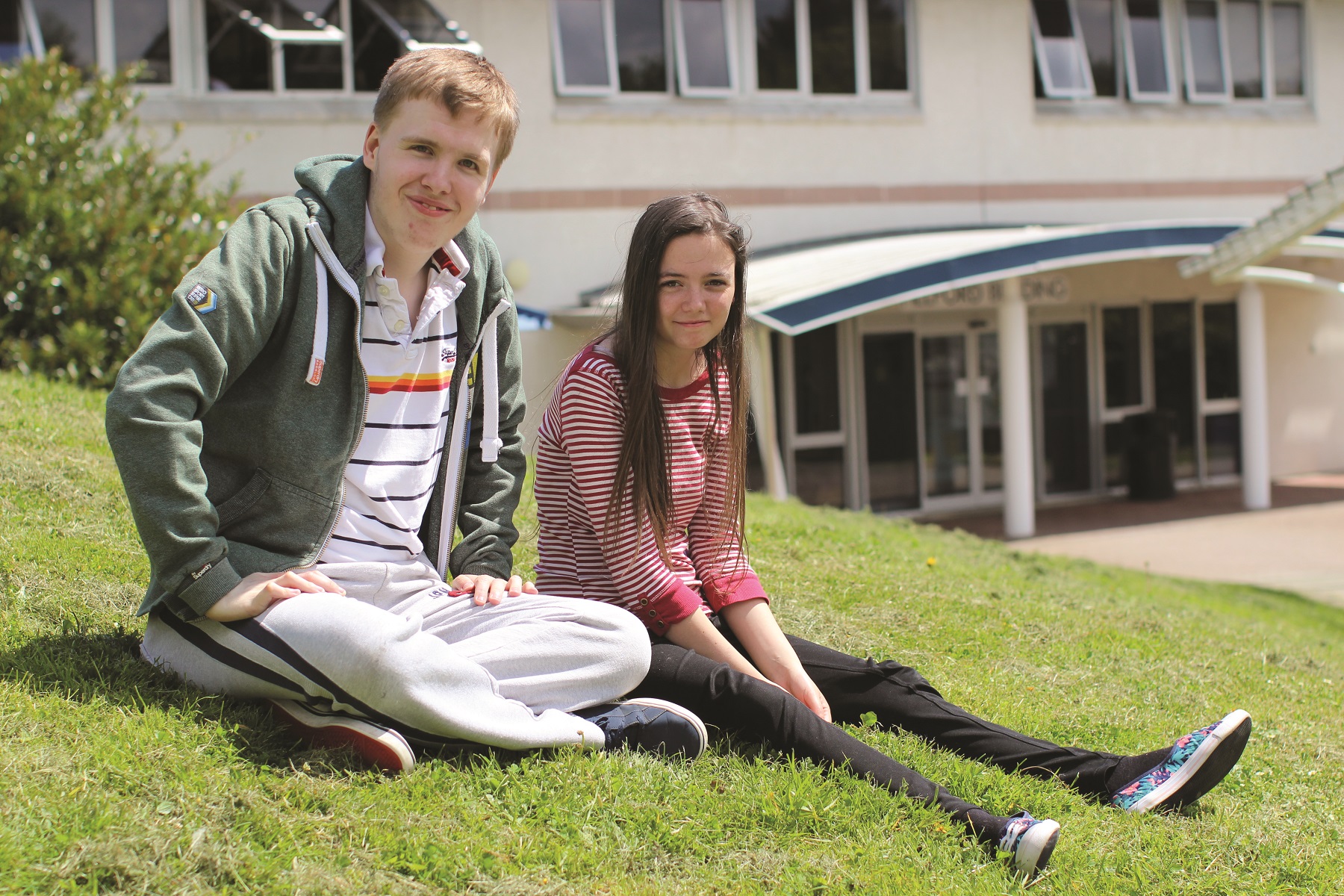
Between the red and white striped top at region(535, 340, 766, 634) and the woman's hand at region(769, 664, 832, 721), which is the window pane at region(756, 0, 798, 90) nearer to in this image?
the red and white striped top at region(535, 340, 766, 634)

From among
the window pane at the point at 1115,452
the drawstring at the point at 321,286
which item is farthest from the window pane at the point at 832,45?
the drawstring at the point at 321,286

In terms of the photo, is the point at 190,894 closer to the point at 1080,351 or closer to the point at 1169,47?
the point at 1080,351

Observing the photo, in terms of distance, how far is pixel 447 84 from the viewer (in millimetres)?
3004

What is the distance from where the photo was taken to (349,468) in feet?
10.2

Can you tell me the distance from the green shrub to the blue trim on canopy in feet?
16.3

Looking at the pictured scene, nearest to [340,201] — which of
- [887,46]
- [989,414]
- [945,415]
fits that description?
[945,415]

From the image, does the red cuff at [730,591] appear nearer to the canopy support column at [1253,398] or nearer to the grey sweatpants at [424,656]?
the grey sweatpants at [424,656]

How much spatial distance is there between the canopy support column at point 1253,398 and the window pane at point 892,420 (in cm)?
405

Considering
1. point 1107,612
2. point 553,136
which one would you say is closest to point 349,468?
point 1107,612

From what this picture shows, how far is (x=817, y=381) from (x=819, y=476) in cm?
120

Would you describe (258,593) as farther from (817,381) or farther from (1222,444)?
(1222,444)

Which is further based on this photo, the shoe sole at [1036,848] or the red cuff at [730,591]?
the red cuff at [730,591]

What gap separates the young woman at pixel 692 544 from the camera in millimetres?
3383

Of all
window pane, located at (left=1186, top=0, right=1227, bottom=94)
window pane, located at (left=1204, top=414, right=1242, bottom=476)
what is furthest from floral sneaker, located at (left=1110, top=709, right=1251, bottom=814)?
window pane, located at (left=1186, top=0, right=1227, bottom=94)
